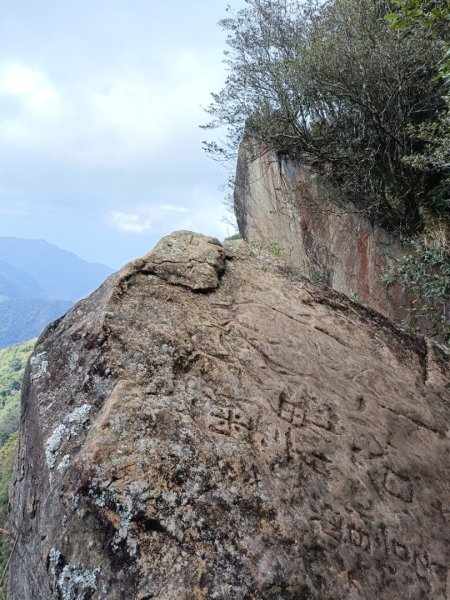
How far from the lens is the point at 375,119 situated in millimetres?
9711

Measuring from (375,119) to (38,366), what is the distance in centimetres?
841

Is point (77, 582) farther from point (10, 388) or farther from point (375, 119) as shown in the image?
point (10, 388)

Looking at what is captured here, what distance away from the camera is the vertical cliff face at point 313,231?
10781 mm

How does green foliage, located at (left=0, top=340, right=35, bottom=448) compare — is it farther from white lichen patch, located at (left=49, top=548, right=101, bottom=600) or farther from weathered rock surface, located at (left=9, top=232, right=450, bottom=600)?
white lichen patch, located at (left=49, top=548, right=101, bottom=600)

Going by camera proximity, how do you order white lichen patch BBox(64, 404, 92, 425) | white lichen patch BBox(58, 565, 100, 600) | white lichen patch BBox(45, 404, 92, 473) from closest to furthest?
white lichen patch BBox(58, 565, 100, 600) → white lichen patch BBox(45, 404, 92, 473) → white lichen patch BBox(64, 404, 92, 425)

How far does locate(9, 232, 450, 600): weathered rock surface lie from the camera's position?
2.81m

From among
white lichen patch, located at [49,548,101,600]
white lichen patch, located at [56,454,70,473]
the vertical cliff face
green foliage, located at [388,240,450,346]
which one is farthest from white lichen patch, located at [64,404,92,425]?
green foliage, located at [388,240,450,346]

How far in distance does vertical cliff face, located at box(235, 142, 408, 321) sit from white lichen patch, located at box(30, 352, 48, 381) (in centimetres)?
598

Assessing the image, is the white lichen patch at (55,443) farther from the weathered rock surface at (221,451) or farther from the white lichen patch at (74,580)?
the white lichen patch at (74,580)

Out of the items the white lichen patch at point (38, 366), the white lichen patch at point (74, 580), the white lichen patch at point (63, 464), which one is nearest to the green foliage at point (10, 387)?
the white lichen patch at point (38, 366)

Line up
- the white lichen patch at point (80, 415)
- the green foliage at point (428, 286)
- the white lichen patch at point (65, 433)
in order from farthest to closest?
the green foliage at point (428, 286)
the white lichen patch at point (80, 415)
the white lichen patch at point (65, 433)

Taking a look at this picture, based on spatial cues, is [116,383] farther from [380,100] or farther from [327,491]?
[380,100]

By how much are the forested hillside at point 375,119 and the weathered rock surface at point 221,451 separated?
4830 millimetres

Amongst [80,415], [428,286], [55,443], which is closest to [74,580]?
[55,443]
